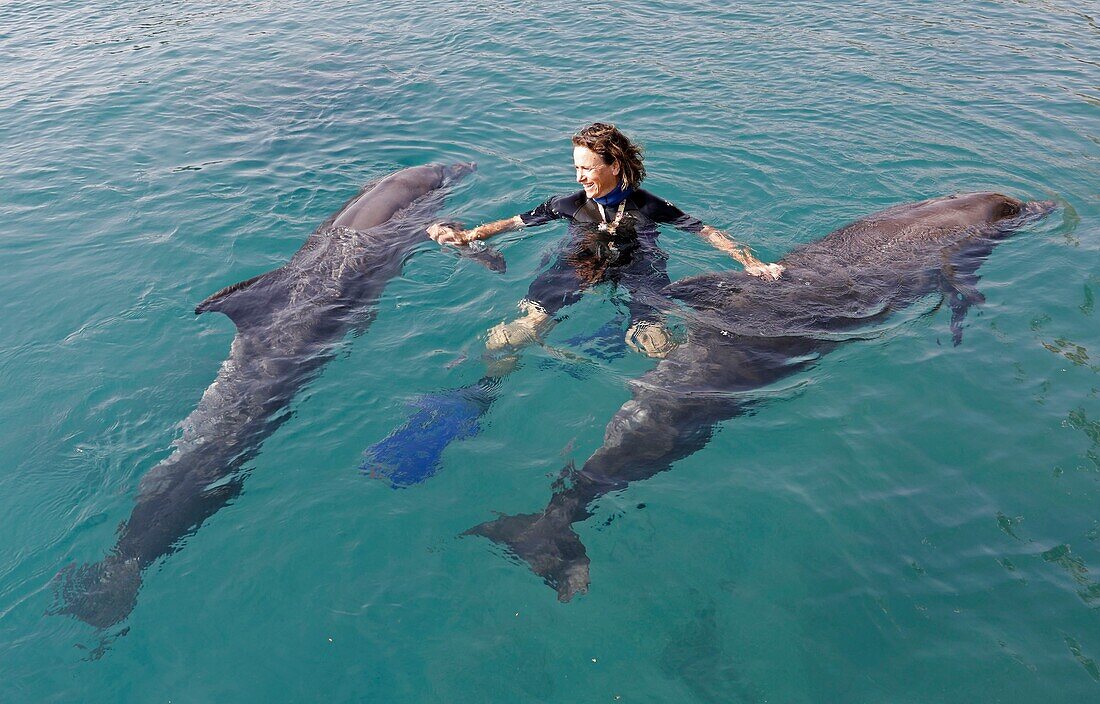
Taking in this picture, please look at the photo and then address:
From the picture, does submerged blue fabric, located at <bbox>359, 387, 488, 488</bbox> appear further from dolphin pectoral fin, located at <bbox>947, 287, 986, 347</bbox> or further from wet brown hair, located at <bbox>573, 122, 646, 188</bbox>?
dolphin pectoral fin, located at <bbox>947, 287, 986, 347</bbox>

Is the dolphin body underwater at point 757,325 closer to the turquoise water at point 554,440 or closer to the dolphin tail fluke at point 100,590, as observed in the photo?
the turquoise water at point 554,440

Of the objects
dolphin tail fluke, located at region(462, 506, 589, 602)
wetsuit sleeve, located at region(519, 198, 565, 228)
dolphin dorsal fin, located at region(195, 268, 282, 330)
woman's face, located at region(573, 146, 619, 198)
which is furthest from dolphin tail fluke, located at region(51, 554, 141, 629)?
woman's face, located at region(573, 146, 619, 198)

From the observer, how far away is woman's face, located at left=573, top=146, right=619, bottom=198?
6667 millimetres

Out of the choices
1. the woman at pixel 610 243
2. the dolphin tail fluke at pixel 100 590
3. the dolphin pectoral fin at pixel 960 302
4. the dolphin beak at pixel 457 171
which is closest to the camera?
the dolphin tail fluke at pixel 100 590

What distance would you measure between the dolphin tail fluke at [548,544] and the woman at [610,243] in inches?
79.1

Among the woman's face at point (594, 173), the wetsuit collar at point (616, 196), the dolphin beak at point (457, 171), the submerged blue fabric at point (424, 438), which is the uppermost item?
the woman's face at point (594, 173)

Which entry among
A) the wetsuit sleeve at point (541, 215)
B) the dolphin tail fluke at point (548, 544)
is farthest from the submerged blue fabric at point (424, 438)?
the wetsuit sleeve at point (541, 215)

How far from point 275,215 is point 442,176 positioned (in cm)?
228

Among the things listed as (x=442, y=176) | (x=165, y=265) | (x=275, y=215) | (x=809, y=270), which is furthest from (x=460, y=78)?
(x=809, y=270)

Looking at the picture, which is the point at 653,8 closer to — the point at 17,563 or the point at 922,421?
the point at 922,421

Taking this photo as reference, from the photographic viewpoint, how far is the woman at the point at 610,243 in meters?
6.77

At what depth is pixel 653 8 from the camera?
1709 cm

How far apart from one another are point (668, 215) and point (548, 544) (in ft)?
11.2

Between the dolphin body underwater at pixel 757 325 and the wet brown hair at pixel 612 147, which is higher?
the wet brown hair at pixel 612 147
